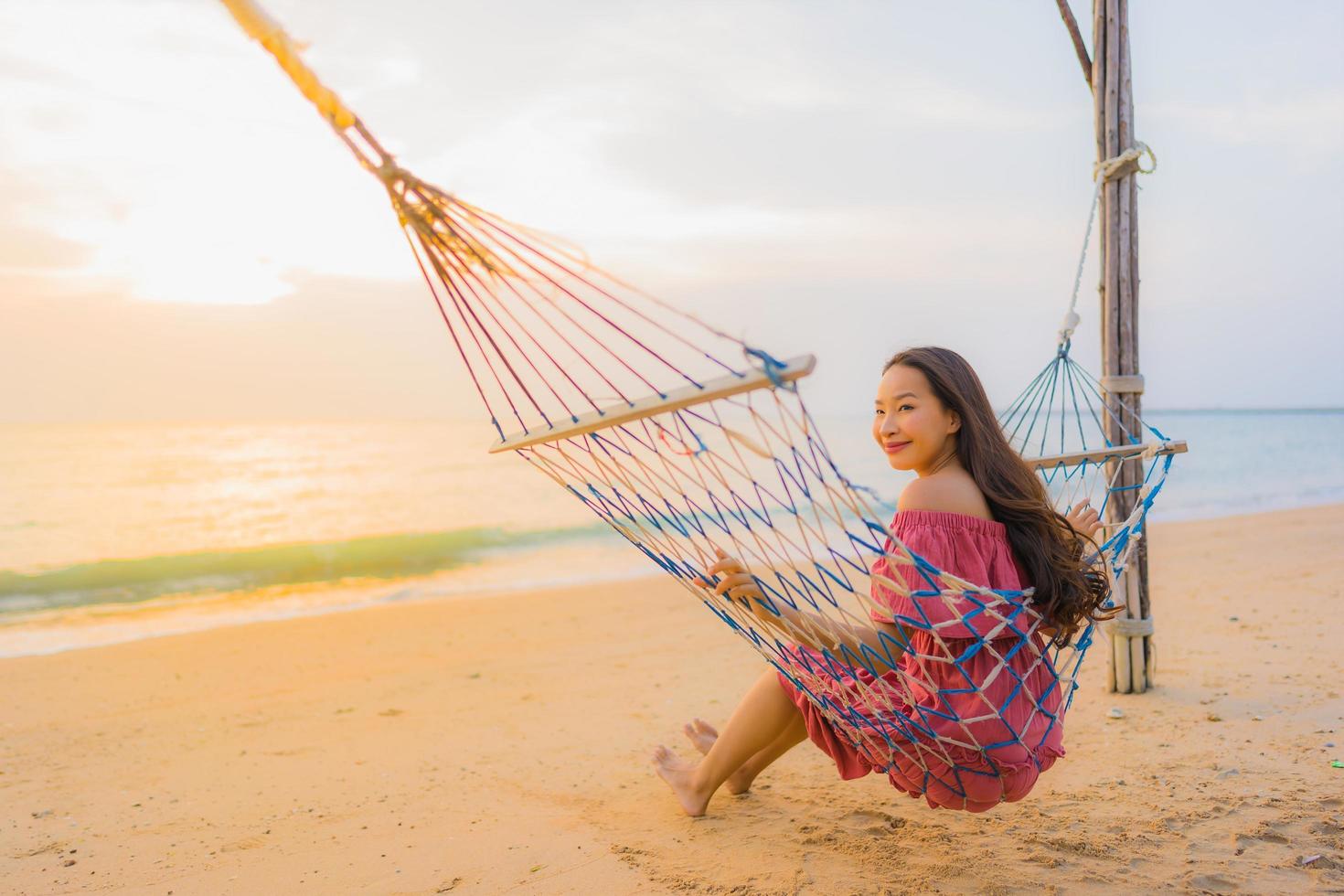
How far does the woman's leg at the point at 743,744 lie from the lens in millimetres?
1952

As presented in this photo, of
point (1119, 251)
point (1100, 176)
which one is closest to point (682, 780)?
point (1119, 251)

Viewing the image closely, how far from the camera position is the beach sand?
1.93 metres

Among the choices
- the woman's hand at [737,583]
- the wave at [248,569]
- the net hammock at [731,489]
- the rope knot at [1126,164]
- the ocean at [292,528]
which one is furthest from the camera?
the wave at [248,569]

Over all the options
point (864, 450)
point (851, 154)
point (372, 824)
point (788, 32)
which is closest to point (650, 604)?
point (372, 824)

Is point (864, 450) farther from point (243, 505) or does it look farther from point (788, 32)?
point (788, 32)

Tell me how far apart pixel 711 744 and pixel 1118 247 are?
6.84ft

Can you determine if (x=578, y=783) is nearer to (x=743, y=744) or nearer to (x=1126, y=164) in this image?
(x=743, y=744)

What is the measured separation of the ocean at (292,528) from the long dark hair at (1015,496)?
204 inches

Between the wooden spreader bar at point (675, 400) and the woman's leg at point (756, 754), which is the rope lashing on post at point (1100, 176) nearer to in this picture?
the woman's leg at point (756, 754)

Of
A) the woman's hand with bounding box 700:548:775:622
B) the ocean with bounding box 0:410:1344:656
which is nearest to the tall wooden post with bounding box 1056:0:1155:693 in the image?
the woman's hand with bounding box 700:548:775:622

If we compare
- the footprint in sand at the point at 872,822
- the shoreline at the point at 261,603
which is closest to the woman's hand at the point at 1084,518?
the footprint in sand at the point at 872,822

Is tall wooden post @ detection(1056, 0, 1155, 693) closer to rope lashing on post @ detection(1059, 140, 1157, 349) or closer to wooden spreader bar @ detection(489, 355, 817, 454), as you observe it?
rope lashing on post @ detection(1059, 140, 1157, 349)

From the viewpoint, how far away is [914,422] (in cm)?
176

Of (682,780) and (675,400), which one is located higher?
(675,400)
